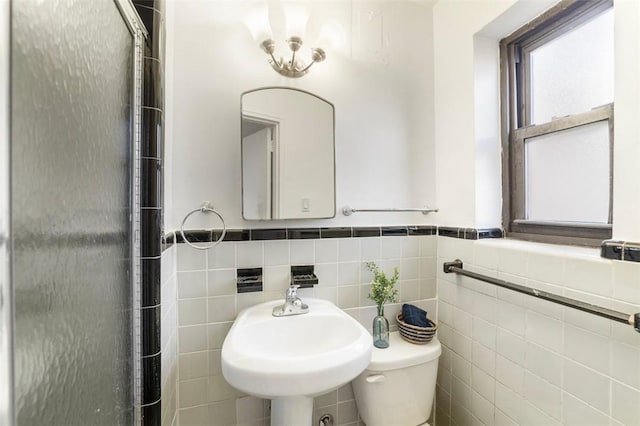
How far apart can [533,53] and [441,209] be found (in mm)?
790

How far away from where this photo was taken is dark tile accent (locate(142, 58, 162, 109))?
35.4 inches

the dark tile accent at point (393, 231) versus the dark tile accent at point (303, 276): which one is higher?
the dark tile accent at point (393, 231)

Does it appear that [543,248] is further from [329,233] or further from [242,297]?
[242,297]

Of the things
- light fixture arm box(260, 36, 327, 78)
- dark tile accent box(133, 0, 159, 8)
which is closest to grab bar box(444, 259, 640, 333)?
light fixture arm box(260, 36, 327, 78)

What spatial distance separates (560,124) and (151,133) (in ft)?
4.95

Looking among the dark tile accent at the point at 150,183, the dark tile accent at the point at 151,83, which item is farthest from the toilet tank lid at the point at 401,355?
the dark tile accent at the point at 151,83

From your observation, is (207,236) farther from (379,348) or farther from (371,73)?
(371,73)

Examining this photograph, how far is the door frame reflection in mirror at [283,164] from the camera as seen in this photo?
Result: 46.5 inches

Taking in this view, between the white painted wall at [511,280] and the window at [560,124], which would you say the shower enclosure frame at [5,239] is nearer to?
the white painted wall at [511,280]

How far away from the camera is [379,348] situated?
3.94 feet

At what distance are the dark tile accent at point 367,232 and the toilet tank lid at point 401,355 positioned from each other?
493 millimetres

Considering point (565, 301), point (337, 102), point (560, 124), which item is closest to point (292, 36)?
point (337, 102)

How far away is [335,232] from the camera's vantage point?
50.9 inches

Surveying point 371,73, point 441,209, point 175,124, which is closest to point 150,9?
point 175,124
